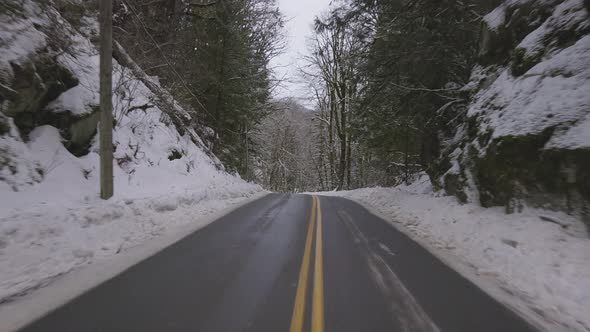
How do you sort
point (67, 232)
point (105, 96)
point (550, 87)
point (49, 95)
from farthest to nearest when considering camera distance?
point (49, 95), point (105, 96), point (550, 87), point (67, 232)

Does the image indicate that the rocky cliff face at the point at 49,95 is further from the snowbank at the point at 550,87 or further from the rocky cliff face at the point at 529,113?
the snowbank at the point at 550,87

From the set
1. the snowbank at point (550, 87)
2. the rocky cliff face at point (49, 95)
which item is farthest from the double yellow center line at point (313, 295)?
the rocky cliff face at point (49, 95)

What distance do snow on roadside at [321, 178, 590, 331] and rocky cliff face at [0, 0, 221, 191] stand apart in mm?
8714

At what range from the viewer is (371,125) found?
13859 mm

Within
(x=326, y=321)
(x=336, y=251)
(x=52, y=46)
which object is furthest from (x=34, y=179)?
(x=326, y=321)

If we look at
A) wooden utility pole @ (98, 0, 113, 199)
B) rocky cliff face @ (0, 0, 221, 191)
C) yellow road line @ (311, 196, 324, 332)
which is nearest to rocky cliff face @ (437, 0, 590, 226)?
yellow road line @ (311, 196, 324, 332)

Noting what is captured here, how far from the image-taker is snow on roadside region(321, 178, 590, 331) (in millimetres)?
3674

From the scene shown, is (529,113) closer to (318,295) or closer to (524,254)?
(524,254)

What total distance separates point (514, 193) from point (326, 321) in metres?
5.55

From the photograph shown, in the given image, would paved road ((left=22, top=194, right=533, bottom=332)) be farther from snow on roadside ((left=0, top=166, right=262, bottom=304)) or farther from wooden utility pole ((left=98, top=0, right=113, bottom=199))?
wooden utility pole ((left=98, top=0, right=113, bottom=199))

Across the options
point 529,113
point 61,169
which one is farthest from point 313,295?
point 61,169

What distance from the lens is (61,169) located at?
25.0ft

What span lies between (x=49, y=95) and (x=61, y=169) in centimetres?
207

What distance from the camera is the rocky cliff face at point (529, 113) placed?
18.4 feet
